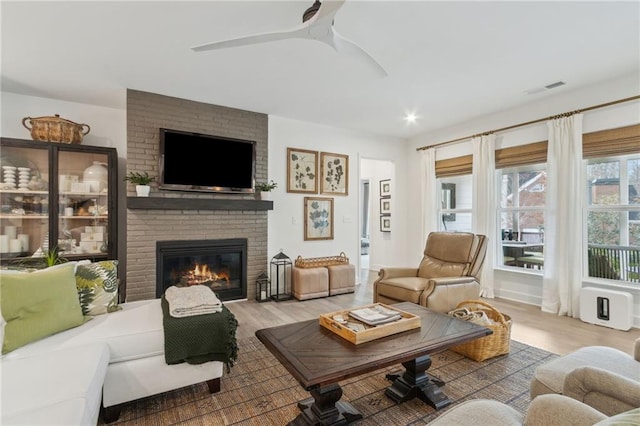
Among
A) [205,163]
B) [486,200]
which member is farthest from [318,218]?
[486,200]

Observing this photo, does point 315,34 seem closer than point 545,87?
Yes

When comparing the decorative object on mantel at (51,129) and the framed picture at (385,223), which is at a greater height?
the decorative object on mantel at (51,129)

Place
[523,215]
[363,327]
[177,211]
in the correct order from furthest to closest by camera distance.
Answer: [523,215], [177,211], [363,327]

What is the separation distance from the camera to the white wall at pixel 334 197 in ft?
15.6

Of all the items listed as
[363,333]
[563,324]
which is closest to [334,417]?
[363,333]

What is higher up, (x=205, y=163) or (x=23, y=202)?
(x=205, y=163)

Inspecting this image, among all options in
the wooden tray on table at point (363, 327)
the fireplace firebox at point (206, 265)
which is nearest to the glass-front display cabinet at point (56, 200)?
the fireplace firebox at point (206, 265)

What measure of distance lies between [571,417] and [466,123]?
15.6 ft

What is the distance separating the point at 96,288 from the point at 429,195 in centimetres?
491

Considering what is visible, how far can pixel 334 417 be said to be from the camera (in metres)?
1.70

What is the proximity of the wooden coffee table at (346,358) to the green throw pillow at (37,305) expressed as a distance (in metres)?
1.17

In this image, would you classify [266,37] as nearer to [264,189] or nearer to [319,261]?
[264,189]

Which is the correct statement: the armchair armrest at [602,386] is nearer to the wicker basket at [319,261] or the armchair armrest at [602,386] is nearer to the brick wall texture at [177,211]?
the wicker basket at [319,261]

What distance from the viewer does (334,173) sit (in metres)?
5.23
